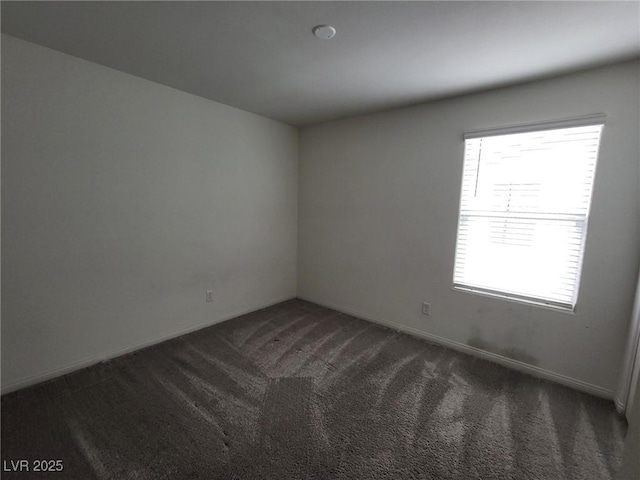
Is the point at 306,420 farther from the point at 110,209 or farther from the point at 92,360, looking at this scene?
the point at 110,209

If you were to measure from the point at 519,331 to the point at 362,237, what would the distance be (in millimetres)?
1747

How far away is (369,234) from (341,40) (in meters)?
1.99

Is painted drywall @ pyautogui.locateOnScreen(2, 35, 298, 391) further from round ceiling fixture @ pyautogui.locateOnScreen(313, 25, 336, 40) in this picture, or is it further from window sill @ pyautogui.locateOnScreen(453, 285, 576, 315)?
window sill @ pyautogui.locateOnScreen(453, 285, 576, 315)

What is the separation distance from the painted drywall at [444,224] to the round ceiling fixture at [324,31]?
147cm

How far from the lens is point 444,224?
2.70 m

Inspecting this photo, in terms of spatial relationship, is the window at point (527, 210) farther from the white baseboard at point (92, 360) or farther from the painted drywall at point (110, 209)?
the white baseboard at point (92, 360)

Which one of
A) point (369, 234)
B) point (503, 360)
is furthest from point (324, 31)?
point (503, 360)

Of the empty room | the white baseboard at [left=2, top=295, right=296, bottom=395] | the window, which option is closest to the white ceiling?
the empty room

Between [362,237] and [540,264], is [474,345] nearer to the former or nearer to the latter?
[540,264]

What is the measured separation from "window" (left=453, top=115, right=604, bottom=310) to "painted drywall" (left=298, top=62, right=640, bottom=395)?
0.26 feet

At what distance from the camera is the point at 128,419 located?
1.73 m

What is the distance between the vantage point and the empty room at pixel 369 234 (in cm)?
152

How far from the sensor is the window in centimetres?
208

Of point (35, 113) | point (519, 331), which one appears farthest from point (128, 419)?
point (519, 331)
